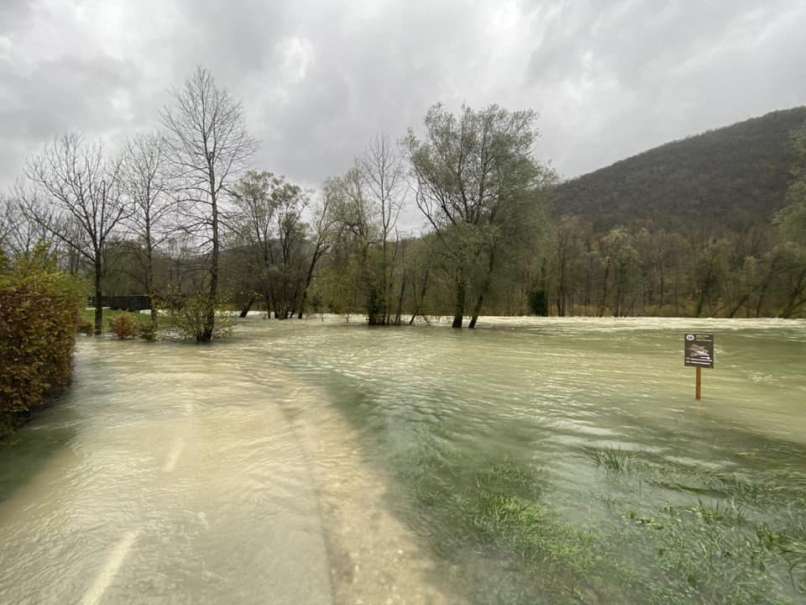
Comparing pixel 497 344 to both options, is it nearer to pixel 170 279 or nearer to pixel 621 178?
pixel 170 279

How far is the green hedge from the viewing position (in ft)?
15.0

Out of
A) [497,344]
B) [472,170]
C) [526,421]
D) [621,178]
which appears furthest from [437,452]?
[621,178]

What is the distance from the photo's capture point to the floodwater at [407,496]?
219cm

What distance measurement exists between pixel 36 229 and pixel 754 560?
32.0m

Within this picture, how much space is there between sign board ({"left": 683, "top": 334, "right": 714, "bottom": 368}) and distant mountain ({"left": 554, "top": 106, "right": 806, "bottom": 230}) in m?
58.4

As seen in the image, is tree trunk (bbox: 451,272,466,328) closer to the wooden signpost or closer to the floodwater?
the floodwater

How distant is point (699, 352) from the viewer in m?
6.00

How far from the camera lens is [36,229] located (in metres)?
22.2

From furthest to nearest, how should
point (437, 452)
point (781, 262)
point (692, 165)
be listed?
point (692, 165), point (781, 262), point (437, 452)

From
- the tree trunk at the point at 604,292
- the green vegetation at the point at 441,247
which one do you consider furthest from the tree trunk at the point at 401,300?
the tree trunk at the point at 604,292

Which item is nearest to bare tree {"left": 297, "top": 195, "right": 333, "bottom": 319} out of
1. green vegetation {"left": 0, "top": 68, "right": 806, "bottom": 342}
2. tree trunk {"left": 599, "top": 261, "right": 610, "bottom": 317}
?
green vegetation {"left": 0, "top": 68, "right": 806, "bottom": 342}

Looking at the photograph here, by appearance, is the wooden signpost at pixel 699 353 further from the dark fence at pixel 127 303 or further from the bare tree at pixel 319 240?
the dark fence at pixel 127 303

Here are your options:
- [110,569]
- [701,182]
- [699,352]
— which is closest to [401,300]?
[699,352]

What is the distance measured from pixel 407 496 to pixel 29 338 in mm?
5388
